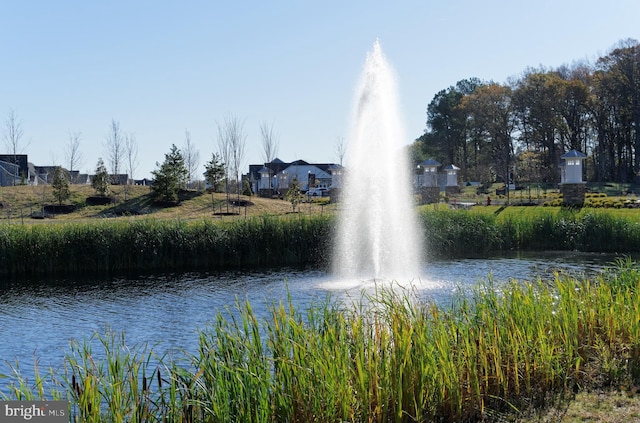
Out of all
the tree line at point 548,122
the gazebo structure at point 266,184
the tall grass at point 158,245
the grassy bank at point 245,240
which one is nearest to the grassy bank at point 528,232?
the grassy bank at point 245,240

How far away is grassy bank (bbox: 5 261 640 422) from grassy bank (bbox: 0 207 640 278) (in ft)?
50.1

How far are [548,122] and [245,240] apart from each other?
43.2 m

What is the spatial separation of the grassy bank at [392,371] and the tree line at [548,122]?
165 feet

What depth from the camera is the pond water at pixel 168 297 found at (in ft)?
36.8

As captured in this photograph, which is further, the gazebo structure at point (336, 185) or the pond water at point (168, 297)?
the gazebo structure at point (336, 185)

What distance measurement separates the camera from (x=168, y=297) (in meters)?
15.8

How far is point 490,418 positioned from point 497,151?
195 ft

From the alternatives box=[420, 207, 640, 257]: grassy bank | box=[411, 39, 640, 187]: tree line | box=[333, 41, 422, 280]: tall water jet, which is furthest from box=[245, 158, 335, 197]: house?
box=[333, 41, 422, 280]: tall water jet

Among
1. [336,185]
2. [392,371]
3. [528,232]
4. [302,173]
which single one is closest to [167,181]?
[336,185]

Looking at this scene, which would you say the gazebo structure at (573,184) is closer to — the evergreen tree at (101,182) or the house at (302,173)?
the evergreen tree at (101,182)

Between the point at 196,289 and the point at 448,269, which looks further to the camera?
the point at 448,269

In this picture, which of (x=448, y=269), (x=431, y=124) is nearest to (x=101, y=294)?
(x=448, y=269)

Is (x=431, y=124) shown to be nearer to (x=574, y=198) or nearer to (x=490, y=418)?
(x=574, y=198)

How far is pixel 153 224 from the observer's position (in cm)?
2212
